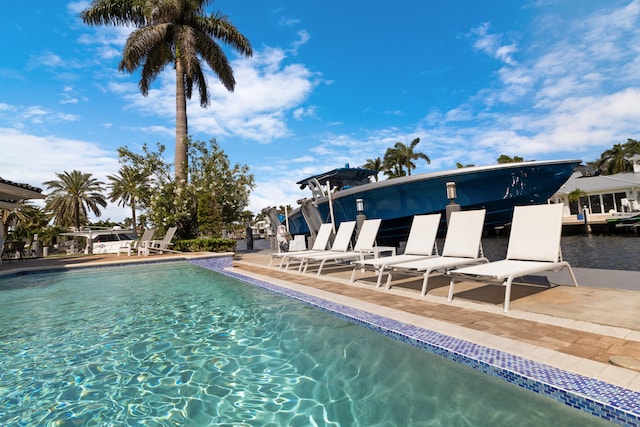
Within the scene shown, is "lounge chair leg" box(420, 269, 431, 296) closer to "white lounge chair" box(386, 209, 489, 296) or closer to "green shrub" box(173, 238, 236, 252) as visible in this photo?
"white lounge chair" box(386, 209, 489, 296)

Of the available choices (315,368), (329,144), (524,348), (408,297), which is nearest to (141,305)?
(315,368)

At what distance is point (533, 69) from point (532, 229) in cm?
1425

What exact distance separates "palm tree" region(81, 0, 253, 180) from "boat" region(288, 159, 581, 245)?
37.3ft

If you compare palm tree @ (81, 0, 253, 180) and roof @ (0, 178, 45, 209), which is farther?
palm tree @ (81, 0, 253, 180)

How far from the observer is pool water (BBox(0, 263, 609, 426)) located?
2146mm

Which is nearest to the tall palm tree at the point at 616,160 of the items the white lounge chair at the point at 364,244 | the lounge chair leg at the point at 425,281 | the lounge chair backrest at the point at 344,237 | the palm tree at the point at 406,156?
the palm tree at the point at 406,156

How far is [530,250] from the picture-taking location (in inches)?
166

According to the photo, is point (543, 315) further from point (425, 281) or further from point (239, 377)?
point (239, 377)

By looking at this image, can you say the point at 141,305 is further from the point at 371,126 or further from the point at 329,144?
the point at 371,126

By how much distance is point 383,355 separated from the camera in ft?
9.61

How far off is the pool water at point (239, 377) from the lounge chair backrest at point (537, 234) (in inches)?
95.9

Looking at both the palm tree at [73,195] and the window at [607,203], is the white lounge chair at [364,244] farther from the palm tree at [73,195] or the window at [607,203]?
the palm tree at [73,195]

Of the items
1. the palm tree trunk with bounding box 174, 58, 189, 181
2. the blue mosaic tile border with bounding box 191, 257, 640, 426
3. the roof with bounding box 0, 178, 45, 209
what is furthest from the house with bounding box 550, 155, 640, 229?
the roof with bounding box 0, 178, 45, 209

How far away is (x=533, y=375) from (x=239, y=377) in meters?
2.26
